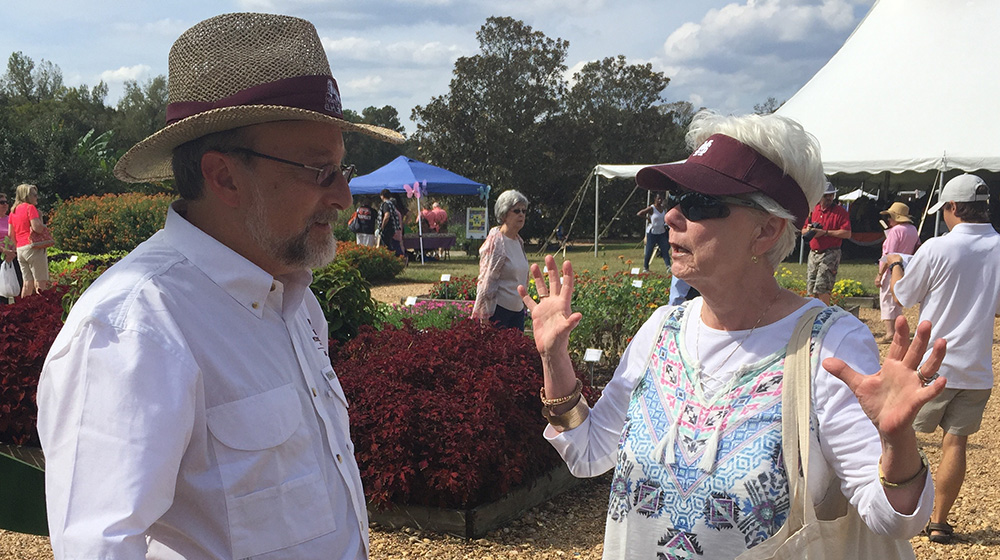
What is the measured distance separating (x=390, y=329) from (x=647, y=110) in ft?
106

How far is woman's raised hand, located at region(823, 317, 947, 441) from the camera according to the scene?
1648 millimetres

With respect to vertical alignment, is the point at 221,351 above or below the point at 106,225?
above

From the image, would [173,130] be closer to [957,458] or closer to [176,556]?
[176,556]

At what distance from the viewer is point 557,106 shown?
31906 mm

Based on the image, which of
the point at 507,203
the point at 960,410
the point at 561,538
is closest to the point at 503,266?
the point at 507,203

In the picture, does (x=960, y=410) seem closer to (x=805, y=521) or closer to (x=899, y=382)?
(x=805, y=521)

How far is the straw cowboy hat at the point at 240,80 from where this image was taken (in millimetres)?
1783

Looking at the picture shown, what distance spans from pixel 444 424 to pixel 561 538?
0.99 metres

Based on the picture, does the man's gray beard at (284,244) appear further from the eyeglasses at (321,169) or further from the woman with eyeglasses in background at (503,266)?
the woman with eyeglasses in background at (503,266)

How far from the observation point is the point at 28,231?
11.8 meters

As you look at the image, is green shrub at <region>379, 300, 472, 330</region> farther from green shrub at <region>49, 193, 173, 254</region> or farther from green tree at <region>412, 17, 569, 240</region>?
green tree at <region>412, 17, 569, 240</region>

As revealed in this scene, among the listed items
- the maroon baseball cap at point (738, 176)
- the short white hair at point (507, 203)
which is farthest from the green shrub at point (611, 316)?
the maroon baseball cap at point (738, 176)

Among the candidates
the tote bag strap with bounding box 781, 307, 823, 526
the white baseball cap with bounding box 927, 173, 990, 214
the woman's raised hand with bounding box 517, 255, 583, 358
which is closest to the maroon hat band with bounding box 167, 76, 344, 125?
the woman's raised hand with bounding box 517, 255, 583, 358

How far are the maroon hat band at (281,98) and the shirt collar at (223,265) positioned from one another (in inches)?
10.3
